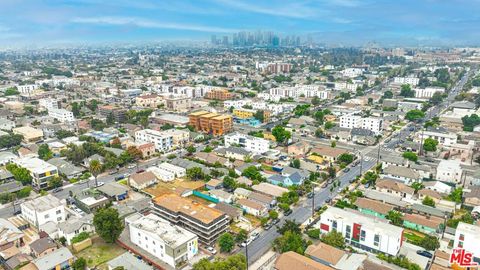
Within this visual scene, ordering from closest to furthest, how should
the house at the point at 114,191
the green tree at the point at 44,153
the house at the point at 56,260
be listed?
the house at the point at 56,260 < the house at the point at 114,191 < the green tree at the point at 44,153

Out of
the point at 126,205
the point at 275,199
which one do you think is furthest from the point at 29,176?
the point at 275,199

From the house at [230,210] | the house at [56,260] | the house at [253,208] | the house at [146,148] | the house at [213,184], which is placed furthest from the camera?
the house at [146,148]

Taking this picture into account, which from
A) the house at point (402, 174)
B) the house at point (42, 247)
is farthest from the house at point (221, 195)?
the house at point (402, 174)

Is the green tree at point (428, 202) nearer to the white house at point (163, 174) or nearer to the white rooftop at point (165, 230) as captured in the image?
the white rooftop at point (165, 230)

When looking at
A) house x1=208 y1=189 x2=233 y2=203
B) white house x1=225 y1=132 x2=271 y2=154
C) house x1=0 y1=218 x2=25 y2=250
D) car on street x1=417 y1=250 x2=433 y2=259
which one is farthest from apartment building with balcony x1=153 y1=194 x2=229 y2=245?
white house x1=225 y1=132 x2=271 y2=154

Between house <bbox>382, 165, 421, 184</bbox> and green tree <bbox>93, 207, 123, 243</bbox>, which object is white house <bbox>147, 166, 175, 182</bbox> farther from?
house <bbox>382, 165, 421, 184</bbox>

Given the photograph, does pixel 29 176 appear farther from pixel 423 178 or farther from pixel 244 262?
pixel 423 178

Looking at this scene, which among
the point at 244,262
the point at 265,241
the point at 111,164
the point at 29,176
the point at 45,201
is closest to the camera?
the point at 244,262

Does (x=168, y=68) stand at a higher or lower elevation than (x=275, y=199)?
A: higher
